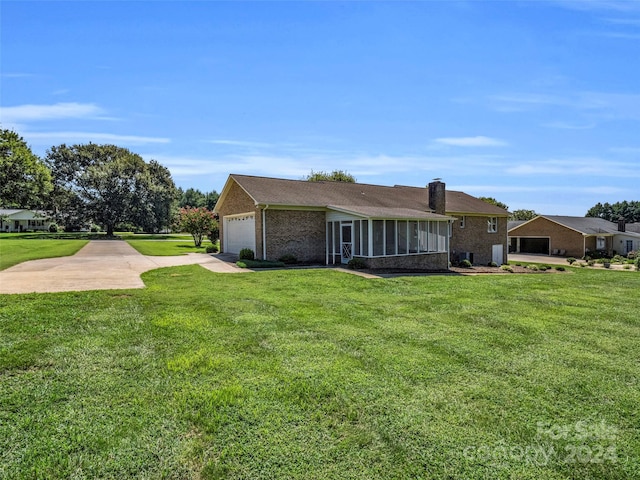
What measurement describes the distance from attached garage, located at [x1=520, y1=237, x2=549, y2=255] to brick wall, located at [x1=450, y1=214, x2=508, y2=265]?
21.2 meters

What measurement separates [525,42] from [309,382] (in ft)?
42.9

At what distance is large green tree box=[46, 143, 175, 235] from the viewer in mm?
49812

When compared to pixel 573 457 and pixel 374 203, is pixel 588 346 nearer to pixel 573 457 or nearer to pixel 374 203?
pixel 573 457

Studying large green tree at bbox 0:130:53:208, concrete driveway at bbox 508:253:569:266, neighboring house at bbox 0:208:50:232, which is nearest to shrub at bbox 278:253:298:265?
large green tree at bbox 0:130:53:208

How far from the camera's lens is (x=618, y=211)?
258 ft

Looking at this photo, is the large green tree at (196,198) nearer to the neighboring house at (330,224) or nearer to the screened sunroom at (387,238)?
the neighboring house at (330,224)

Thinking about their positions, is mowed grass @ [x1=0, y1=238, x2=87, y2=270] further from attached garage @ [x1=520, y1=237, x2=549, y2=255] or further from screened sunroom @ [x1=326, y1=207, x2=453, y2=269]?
attached garage @ [x1=520, y1=237, x2=549, y2=255]

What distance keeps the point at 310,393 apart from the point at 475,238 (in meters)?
26.0

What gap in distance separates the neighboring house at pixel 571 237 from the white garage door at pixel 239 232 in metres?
38.0

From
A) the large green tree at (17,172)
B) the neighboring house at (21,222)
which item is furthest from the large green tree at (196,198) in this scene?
the large green tree at (17,172)

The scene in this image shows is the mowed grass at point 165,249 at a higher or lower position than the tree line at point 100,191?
lower

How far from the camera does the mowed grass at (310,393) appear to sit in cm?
308

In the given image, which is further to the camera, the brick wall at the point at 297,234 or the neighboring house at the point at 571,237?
the neighboring house at the point at 571,237

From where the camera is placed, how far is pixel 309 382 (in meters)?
4.51
